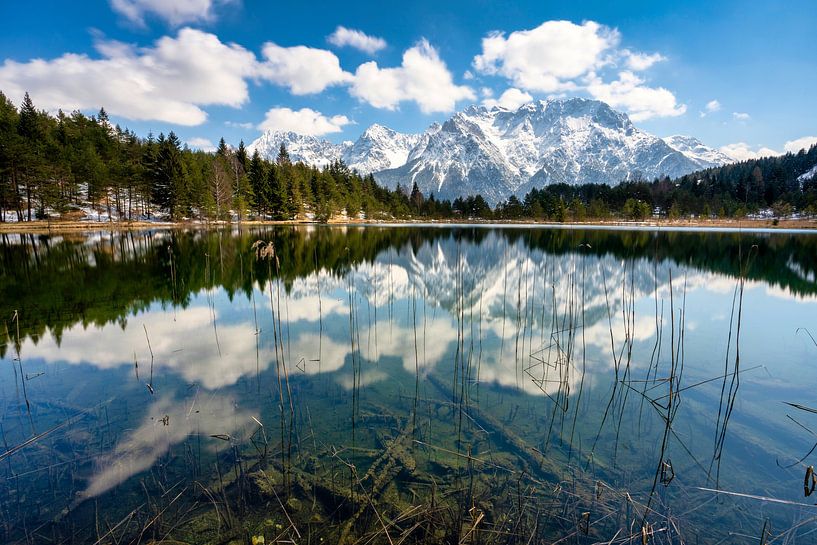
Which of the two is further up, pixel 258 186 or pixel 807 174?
pixel 807 174

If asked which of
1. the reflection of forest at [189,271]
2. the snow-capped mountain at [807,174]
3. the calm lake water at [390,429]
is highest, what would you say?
the snow-capped mountain at [807,174]

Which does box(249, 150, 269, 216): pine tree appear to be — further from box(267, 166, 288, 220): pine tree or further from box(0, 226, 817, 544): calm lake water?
box(0, 226, 817, 544): calm lake water

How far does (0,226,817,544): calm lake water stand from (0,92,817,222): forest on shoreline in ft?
205

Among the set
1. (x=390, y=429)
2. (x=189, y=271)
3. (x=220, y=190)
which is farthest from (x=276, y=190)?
(x=390, y=429)

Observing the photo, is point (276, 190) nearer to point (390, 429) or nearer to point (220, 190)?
point (220, 190)

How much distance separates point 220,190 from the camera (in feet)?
244

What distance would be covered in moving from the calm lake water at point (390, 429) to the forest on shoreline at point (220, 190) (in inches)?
2459

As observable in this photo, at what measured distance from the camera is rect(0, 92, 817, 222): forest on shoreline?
189 feet

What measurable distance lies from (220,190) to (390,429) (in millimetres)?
80515

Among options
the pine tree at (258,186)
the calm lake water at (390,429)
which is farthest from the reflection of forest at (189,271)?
the pine tree at (258,186)

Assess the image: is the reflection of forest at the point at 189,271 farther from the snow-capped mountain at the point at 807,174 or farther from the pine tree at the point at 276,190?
the snow-capped mountain at the point at 807,174

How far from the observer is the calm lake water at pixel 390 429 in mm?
4184

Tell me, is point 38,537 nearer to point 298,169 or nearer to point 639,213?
point 298,169

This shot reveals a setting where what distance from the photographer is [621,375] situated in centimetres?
890
